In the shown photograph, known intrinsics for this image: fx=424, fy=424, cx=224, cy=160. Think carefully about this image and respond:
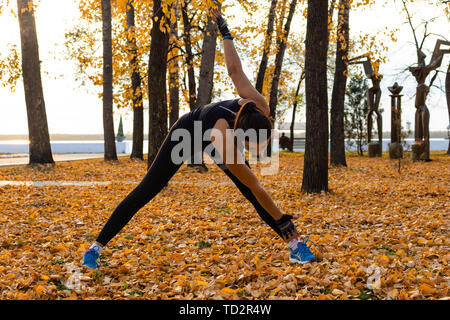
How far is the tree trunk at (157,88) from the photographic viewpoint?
30.8 feet

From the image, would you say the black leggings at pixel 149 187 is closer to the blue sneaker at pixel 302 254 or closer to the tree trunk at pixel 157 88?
the blue sneaker at pixel 302 254

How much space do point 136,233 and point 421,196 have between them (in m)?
5.71

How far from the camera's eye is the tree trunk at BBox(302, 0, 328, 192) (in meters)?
8.37

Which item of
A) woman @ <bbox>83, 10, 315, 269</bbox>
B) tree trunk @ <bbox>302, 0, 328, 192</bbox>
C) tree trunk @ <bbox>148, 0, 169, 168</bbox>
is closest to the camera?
woman @ <bbox>83, 10, 315, 269</bbox>

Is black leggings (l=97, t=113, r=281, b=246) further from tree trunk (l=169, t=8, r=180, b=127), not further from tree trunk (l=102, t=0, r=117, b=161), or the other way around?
tree trunk (l=102, t=0, r=117, b=161)

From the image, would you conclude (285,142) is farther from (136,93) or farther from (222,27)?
(222,27)

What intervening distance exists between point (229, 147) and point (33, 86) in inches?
469

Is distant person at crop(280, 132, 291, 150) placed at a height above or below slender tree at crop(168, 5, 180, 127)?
below

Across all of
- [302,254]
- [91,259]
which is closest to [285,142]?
[302,254]

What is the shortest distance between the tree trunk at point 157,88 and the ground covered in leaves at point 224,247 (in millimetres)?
1227

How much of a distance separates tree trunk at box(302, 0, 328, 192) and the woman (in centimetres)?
461

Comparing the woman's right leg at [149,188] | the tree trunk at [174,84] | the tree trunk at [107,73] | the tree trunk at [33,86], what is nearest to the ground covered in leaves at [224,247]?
the woman's right leg at [149,188]

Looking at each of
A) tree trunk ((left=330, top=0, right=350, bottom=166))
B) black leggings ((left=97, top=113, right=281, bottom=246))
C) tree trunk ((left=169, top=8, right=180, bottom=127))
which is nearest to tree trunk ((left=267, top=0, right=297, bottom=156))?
tree trunk ((left=330, top=0, right=350, bottom=166))
